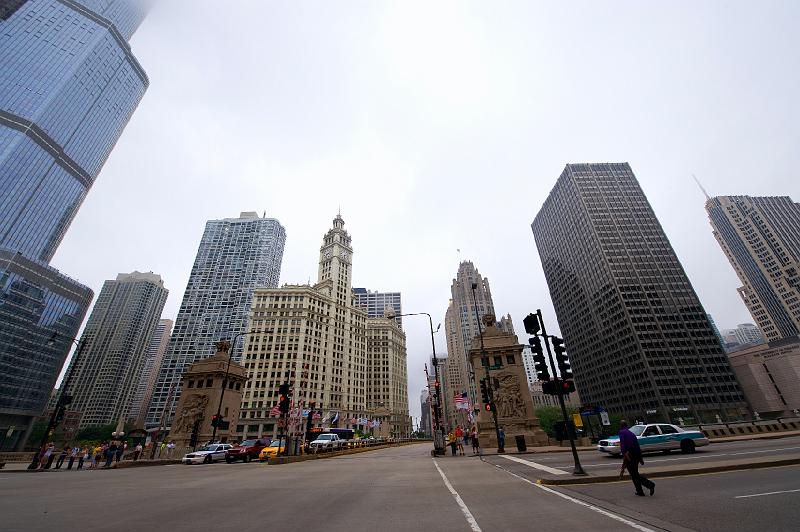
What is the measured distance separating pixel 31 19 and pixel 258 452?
539ft

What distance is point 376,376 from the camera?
125750mm

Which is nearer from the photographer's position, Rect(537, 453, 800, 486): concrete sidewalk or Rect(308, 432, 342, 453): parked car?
Rect(537, 453, 800, 486): concrete sidewalk

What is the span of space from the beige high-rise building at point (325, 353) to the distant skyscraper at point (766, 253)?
165m

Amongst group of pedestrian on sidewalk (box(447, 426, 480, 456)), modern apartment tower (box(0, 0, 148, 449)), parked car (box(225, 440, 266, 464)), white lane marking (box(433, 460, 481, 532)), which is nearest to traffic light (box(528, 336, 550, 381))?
white lane marking (box(433, 460, 481, 532))

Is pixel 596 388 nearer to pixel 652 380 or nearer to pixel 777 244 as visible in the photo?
pixel 652 380

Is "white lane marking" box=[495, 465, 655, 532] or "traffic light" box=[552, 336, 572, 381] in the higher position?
"traffic light" box=[552, 336, 572, 381]

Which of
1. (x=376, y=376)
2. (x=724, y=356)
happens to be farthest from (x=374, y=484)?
(x=724, y=356)

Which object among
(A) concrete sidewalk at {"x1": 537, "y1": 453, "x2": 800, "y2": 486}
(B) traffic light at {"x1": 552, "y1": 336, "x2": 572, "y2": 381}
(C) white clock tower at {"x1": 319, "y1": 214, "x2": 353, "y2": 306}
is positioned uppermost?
(C) white clock tower at {"x1": 319, "y1": 214, "x2": 353, "y2": 306}

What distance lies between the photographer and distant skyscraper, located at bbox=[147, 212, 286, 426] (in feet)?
436

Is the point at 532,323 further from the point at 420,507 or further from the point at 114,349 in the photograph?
the point at 114,349

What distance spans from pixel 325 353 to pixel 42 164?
342ft

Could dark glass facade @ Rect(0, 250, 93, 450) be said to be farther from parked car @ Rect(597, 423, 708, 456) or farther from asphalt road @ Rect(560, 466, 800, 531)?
parked car @ Rect(597, 423, 708, 456)

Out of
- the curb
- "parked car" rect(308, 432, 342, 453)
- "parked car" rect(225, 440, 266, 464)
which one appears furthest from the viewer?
"parked car" rect(308, 432, 342, 453)

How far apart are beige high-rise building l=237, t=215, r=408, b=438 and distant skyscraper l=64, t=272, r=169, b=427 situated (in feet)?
388
